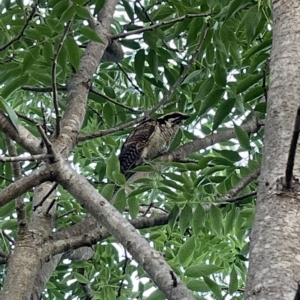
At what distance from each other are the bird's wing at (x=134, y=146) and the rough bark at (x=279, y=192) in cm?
221

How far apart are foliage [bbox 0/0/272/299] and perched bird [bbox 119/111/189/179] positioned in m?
0.18

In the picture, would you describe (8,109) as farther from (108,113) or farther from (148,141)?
(148,141)

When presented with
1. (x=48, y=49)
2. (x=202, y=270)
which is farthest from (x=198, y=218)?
(x=48, y=49)

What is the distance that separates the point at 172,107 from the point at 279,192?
2.31 meters

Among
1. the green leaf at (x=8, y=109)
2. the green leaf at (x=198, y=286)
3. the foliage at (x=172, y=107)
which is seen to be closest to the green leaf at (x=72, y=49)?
the foliage at (x=172, y=107)

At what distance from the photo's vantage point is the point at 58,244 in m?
2.30

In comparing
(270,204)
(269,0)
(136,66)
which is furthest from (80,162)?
(270,204)

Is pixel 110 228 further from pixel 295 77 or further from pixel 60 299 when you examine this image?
pixel 60 299

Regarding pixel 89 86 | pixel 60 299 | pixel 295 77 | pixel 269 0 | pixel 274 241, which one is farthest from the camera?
pixel 60 299

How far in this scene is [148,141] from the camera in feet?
14.2

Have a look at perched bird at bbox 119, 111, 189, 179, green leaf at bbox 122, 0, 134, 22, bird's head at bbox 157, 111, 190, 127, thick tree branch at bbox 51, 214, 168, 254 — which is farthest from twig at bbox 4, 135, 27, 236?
perched bird at bbox 119, 111, 189, 179

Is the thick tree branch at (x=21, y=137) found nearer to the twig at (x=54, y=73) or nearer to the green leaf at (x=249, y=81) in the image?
the twig at (x=54, y=73)

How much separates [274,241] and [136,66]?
1.88 meters

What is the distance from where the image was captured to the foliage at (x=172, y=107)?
218 cm
